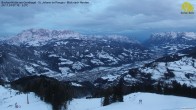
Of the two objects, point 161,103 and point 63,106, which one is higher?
point 161,103

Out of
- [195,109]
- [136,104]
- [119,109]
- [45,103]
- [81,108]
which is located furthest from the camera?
[45,103]

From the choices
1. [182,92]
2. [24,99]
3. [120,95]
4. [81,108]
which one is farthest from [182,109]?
[182,92]

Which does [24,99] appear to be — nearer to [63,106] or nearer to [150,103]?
[63,106]

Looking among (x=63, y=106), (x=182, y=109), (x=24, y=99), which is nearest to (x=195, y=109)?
(x=182, y=109)

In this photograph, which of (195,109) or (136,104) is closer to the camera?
(195,109)

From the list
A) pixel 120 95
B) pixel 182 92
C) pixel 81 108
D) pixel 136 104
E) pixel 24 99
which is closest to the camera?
pixel 136 104

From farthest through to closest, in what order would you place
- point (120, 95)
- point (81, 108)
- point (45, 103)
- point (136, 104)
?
point (45, 103) < point (81, 108) < point (120, 95) < point (136, 104)

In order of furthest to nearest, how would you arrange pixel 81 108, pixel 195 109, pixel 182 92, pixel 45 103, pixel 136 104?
pixel 182 92
pixel 45 103
pixel 81 108
pixel 136 104
pixel 195 109

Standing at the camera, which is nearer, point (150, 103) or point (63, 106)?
point (150, 103)

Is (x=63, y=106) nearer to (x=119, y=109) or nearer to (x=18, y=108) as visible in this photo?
(x=18, y=108)
